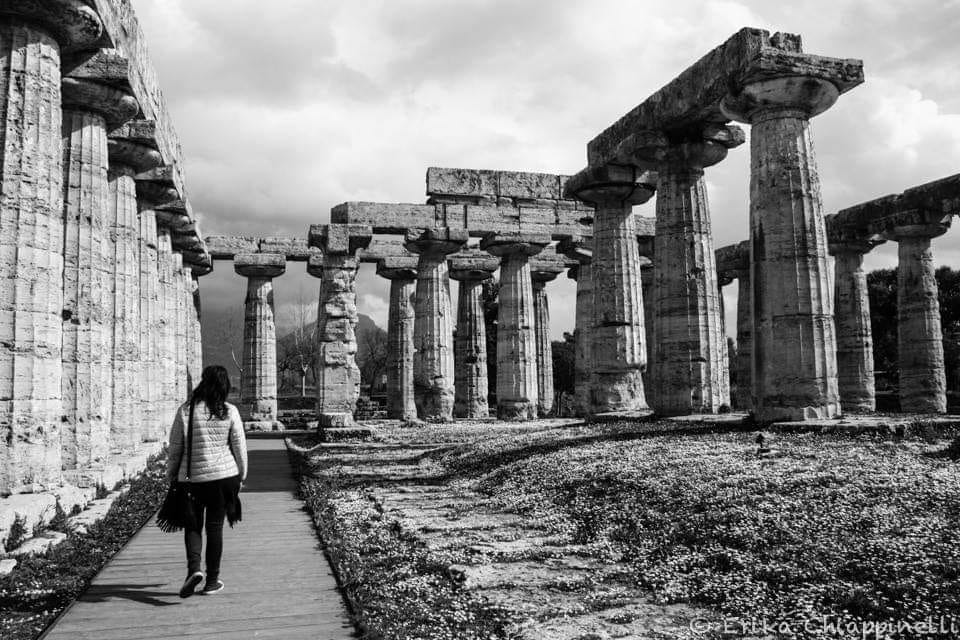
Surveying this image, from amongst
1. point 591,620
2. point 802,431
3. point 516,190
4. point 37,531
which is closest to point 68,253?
point 37,531

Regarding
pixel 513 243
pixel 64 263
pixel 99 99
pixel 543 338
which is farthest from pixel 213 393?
pixel 543 338

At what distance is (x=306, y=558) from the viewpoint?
7.76 meters

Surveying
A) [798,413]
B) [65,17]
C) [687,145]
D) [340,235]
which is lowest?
[798,413]

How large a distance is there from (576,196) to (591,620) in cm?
1666

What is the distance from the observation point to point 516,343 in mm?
29516

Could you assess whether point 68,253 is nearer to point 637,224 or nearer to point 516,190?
point 516,190

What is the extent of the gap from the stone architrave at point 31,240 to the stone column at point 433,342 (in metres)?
18.4

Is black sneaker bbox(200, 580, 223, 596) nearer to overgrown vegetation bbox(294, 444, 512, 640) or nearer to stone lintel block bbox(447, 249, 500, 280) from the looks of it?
overgrown vegetation bbox(294, 444, 512, 640)

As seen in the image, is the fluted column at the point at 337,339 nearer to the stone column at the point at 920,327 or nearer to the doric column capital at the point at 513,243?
the doric column capital at the point at 513,243

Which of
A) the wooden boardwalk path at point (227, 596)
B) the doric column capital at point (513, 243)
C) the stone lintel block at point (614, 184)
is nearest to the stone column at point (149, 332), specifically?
the wooden boardwalk path at point (227, 596)

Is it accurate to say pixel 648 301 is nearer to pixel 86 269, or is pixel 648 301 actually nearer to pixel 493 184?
pixel 493 184

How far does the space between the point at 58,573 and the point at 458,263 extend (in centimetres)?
2799

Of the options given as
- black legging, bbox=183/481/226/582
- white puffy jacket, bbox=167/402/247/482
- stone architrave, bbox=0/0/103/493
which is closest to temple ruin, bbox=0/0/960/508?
stone architrave, bbox=0/0/103/493

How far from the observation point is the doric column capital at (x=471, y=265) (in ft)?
113
